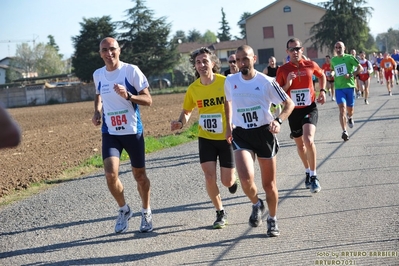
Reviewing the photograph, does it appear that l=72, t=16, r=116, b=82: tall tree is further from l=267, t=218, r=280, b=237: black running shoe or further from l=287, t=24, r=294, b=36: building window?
l=267, t=218, r=280, b=237: black running shoe

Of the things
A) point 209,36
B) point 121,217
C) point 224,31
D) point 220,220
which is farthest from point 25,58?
point 220,220

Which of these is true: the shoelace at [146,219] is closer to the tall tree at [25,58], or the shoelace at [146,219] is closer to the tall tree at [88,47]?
the tall tree at [88,47]

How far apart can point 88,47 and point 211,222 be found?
7860 centimetres

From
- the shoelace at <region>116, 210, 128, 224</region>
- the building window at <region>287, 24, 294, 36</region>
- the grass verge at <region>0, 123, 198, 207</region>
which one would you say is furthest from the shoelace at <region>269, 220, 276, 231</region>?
the building window at <region>287, 24, 294, 36</region>

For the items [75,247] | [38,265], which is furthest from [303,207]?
[38,265]

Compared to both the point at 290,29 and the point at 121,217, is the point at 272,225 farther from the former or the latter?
the point at 290,29

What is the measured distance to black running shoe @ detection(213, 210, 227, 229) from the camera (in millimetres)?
6921

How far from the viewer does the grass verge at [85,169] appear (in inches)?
419

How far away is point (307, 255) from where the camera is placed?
18.4 feet

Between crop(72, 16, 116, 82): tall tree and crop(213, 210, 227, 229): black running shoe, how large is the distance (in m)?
76.6

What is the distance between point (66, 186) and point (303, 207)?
4928 millimetres

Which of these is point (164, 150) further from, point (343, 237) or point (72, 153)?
point (343, 237)

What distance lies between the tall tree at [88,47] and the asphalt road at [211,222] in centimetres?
7220

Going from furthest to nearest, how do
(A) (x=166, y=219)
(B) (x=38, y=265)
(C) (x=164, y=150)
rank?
(C) (x=164, y=150)
(A) (x=166, y=219)
(B) (x=38, y=265)
